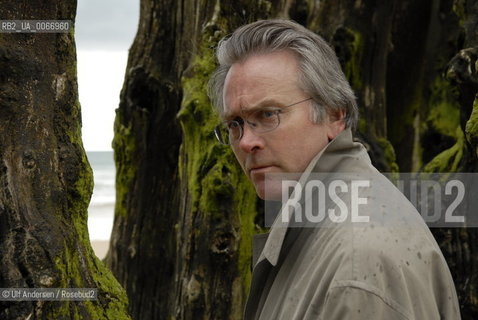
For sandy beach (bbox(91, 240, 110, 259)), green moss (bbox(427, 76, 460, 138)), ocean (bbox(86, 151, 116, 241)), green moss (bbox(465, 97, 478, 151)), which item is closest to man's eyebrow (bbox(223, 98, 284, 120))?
green moss (bbox(465, 97, 478, 151))

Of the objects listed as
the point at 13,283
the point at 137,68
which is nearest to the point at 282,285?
the point at 13,283

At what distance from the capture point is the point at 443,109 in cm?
1109

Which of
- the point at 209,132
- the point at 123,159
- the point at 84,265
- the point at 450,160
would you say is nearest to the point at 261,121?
the point at 84,265

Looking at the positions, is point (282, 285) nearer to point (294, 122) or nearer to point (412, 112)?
point (294, 122)

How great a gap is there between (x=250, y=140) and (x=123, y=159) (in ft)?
20.7

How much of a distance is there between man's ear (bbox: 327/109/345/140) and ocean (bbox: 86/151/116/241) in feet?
118

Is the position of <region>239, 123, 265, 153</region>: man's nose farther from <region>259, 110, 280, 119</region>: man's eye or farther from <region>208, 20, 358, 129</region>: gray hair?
<region>208, 20, 358, 129</region>: gray hair

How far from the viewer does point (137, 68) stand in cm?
921

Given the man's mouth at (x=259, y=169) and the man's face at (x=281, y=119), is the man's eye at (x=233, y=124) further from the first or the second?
the man's mouth at (x=259, y=169)

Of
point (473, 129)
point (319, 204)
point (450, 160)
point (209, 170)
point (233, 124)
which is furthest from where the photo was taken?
point (450, 160)

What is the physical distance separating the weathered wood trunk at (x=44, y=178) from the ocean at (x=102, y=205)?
3506 cm

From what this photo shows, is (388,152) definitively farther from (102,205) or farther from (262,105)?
(102,205)

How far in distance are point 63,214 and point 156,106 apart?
5.39 m

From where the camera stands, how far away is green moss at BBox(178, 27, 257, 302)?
23.4 feet
